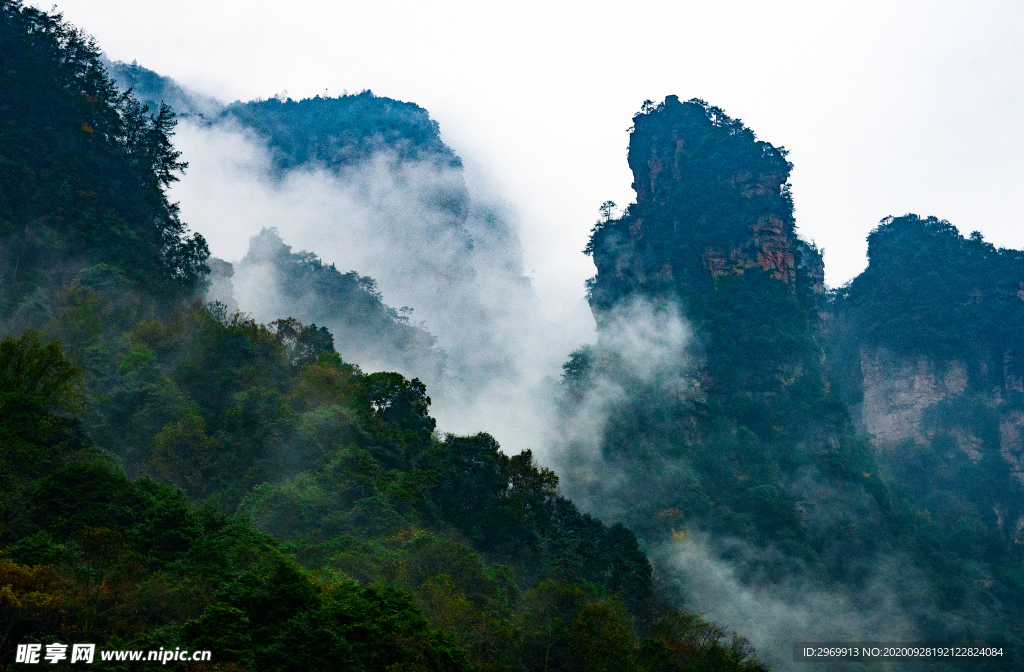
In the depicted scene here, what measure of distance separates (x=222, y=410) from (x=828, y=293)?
61.0 m

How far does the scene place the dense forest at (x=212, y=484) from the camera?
1978 cm

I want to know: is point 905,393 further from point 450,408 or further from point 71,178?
point 71,178

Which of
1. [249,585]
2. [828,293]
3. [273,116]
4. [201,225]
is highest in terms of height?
[273,116]

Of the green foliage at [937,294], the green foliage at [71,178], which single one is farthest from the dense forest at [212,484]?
the green foliage at [937,294]

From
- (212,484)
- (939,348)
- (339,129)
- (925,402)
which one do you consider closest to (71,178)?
(212,484)

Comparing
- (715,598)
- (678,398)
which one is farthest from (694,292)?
(715,598)

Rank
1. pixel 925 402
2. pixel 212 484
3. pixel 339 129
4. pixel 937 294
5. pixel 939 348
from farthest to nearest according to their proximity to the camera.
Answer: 1. pixel 339 129
2. pixel 937 294
3. pixel 939 348
4. pixel 925 402
5. pixel 212 484

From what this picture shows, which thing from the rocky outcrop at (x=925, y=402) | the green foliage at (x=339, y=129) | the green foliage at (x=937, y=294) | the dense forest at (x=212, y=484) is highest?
the green foliage at (x=339, y=129)

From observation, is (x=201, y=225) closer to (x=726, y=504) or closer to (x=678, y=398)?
(x=678, y=398)

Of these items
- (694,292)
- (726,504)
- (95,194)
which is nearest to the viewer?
(95,194)

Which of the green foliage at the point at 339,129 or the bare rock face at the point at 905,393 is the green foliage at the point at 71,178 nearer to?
the green foliage at the point at 339,129

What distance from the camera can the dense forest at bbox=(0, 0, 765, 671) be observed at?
1978 cm

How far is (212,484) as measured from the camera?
3444cm

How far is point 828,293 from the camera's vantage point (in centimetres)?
8281
